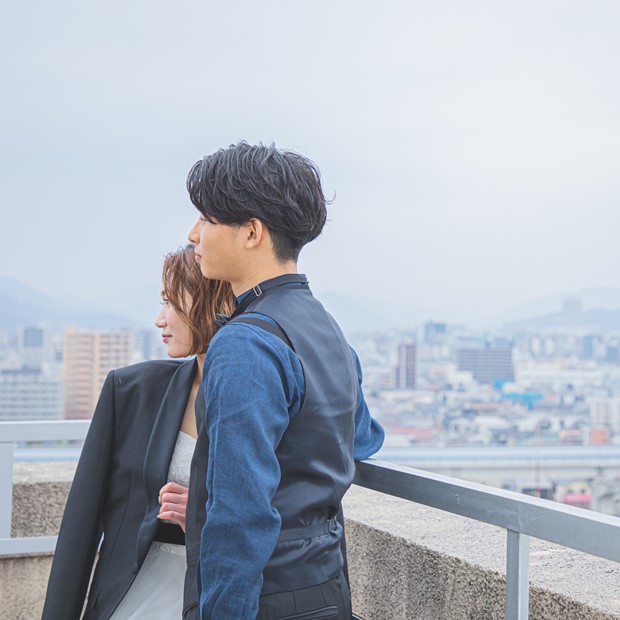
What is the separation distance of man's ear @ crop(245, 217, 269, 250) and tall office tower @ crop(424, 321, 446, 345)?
66.1m

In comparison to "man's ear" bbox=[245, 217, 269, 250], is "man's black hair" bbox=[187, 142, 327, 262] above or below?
above

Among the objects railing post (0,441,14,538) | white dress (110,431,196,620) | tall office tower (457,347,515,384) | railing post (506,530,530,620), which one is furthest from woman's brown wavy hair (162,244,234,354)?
tall office tower (457,347,515,384)

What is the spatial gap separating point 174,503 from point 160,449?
16 cm

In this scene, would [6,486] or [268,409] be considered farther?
[6,486]

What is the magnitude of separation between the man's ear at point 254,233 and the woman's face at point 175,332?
470 millimetres

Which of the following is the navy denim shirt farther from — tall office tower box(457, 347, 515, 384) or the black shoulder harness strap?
tall office tower box(457, 347, 515, 384)

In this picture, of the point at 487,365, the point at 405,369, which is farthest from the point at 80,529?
the point at 487,365

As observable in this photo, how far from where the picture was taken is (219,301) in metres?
1.97

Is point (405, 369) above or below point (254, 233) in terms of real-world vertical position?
below

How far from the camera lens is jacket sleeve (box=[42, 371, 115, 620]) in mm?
1857

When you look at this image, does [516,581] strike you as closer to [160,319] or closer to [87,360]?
[160,319]

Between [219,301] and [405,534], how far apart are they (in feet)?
2.14

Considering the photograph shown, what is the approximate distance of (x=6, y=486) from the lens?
310cm

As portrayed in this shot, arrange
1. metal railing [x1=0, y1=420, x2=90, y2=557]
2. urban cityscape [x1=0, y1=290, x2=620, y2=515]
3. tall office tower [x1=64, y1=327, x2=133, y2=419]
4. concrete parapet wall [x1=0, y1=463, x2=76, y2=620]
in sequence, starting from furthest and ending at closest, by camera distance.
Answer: urban cityscape [x1=0, y1=290, x2=620, y2=515] → tall office tower [x1=64, y1=327, x2=133, y2=419] → concrete parapet wall [x1=0, y1=463, x2=76, y2=620] → metal railing [x1=0, y1=420, x2=90, y2=557]
